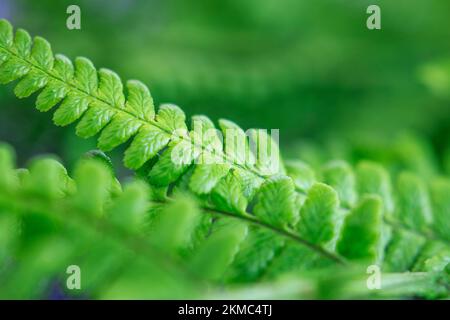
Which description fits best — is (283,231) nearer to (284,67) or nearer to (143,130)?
(143,130)

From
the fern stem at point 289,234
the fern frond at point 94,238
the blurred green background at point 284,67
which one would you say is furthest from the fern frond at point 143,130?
the blurred green background at point 284,67

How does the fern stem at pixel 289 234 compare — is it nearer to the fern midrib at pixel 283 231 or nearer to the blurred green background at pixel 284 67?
the fern midrib at pixel 283 231

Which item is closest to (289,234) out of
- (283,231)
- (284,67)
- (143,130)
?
(283,231)

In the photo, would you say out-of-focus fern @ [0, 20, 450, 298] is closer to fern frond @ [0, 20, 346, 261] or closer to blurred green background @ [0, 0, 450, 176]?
fern frond @ [0, 20, 346, 261]

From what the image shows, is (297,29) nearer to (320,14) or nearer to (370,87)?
(320,14)

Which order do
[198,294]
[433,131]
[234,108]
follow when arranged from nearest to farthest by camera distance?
[198,294]
[234,108]
[433,131]

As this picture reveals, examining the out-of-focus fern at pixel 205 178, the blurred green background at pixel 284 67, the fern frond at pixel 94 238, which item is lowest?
the fern frond at pixel 94 238

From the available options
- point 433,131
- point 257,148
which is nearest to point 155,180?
point 257,148

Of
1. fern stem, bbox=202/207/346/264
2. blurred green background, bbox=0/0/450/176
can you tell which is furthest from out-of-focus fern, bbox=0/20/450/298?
blurred green background, bbox=0/0/450/176
